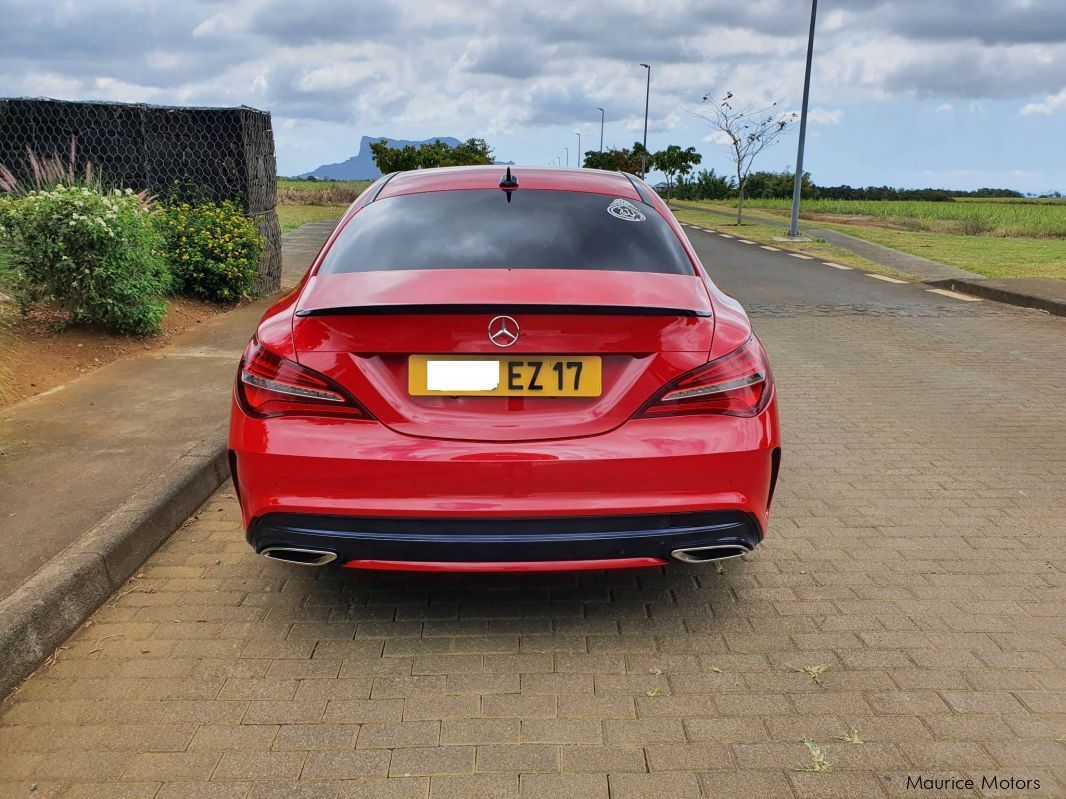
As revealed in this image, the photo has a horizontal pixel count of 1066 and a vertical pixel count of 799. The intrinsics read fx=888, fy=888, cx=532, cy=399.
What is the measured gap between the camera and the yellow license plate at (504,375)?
279 centimetres

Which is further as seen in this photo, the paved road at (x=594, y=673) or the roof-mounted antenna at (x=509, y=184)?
the roof-mounted antenna at (x=509, y=184)

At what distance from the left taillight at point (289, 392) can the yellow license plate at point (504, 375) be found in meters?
0.24

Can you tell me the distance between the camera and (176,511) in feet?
13.4

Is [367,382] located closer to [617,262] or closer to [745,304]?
[617,262]

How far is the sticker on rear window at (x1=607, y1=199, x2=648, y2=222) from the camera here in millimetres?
3602

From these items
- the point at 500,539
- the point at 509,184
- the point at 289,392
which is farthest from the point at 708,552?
the point at 509,184

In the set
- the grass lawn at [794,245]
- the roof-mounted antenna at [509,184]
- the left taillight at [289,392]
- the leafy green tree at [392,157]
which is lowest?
the grass lawn at [794,245]

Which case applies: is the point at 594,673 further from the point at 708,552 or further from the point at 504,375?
the point at 504,375

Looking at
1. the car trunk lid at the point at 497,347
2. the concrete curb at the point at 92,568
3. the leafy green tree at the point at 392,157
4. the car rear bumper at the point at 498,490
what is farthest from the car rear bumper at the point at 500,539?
the leafy green tree at the point at 392,157

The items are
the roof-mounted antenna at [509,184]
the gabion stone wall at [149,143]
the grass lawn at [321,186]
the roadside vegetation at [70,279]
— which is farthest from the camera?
the grass lawn at [321,186]

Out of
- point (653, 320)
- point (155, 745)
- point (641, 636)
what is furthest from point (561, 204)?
point (155, 745)

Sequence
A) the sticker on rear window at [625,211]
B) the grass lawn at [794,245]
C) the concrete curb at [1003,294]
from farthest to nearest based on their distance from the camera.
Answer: the grass lawn at [794,245]
the concrete curb at [1003,294]
the sticker on rear window at [625,211]

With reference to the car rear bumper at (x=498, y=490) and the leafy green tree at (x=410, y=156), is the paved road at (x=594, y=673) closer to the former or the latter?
the car rear bumper at (x=498, y=490)

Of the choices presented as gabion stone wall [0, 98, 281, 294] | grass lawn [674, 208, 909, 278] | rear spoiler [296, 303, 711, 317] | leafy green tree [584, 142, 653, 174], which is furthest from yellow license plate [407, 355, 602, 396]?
leafy green tree [584, 142, 653, 174]
